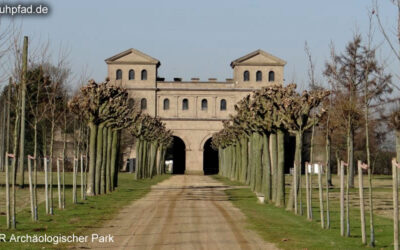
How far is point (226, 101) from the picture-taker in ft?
376

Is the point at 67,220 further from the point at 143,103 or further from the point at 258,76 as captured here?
the point at 258,76

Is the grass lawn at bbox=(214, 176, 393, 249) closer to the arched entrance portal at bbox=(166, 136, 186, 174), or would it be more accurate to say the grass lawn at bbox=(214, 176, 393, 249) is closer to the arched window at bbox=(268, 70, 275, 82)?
the arched window at bbox=(268, 70, 275, 82)

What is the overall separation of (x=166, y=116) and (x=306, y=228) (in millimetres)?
Answer: 91808

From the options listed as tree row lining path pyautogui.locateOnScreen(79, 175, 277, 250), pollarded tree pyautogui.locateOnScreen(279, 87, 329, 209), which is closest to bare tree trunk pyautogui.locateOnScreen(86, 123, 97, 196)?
tree row lining path pyautogui.locateOnScreen(79, 175, 277, 250)

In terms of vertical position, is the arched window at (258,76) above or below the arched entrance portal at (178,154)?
above

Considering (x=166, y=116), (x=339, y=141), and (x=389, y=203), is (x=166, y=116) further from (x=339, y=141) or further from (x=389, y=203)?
(x=389, y=203)

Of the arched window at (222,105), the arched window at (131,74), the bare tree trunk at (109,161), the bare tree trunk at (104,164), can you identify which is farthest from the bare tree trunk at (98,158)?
the arched window at (222,105)

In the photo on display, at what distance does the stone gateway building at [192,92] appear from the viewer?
112m

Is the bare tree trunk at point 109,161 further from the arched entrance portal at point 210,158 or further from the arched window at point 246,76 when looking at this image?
the arched entrance portal at point 210,158

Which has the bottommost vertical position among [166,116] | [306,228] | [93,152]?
[306,228]

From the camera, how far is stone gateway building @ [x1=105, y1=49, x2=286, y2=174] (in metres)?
112

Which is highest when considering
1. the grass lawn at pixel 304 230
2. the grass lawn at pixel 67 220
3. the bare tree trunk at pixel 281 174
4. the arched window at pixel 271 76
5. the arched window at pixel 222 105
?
the arched window at pixel 271 76

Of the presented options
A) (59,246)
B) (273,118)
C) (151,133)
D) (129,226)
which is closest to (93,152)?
(273,118)

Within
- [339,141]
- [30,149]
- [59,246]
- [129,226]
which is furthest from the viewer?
[30,149]
